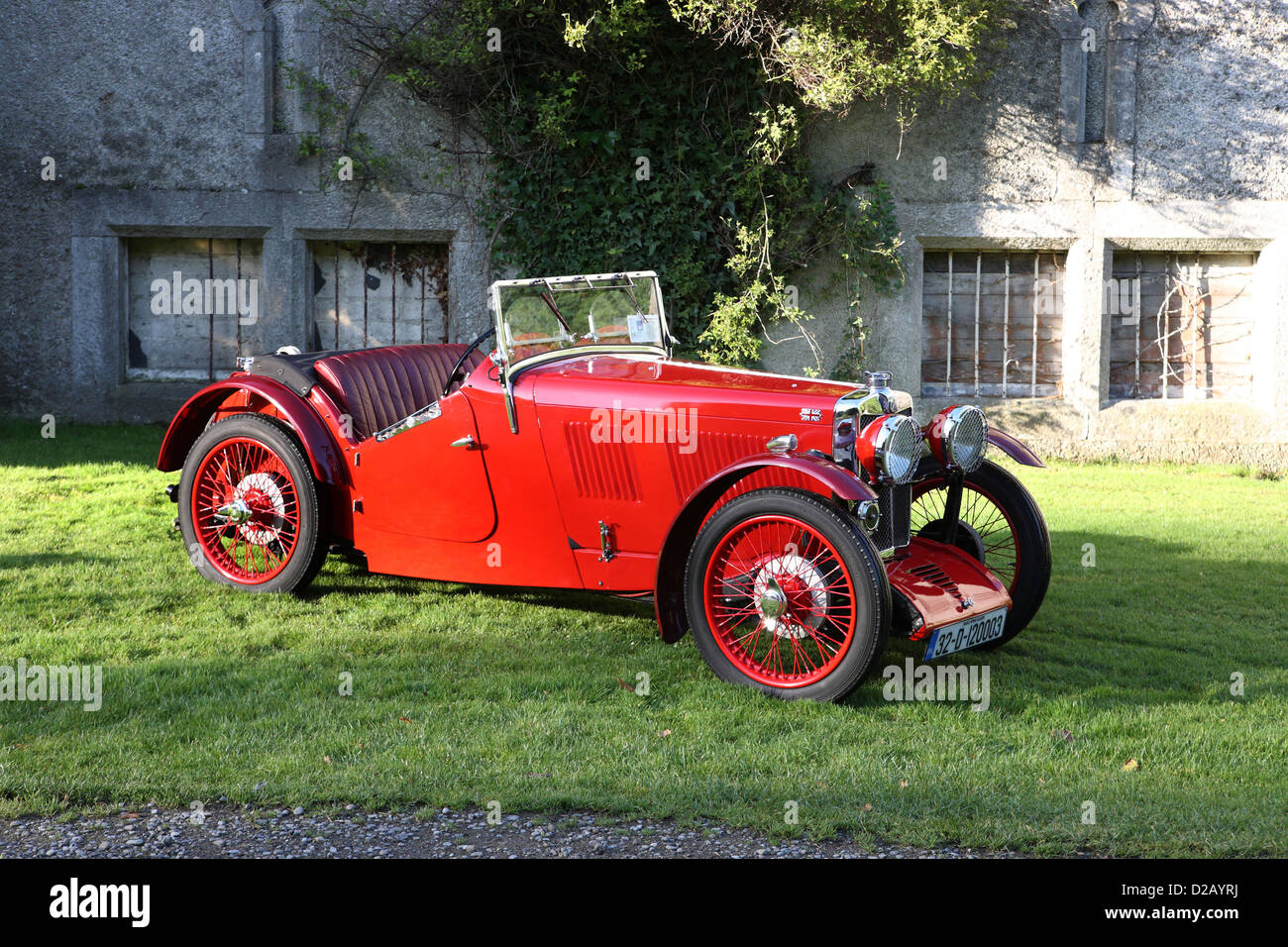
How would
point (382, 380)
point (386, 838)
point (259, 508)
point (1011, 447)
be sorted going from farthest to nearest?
point (382, 380)
point (259, 508)
point (1011, 447)
point (386, 838)

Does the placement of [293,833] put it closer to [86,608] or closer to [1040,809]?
[1040,809]

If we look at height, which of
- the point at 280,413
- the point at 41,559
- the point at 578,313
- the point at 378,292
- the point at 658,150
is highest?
the point at 658,150

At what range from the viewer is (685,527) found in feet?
14.7

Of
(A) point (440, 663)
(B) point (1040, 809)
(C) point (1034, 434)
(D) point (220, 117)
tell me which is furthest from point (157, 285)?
(B) point (1040, 809)

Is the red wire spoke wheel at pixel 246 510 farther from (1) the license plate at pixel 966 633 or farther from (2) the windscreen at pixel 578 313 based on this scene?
(1) the license plate at pixel 966 633

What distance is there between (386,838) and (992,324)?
8.77m

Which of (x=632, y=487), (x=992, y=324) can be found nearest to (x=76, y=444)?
(x=632, y=487)

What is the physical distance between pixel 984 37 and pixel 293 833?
9.39m

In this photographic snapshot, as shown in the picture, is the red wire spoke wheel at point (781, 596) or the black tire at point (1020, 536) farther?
the black tire at point (1020, 536)

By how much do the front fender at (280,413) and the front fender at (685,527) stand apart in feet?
6.16

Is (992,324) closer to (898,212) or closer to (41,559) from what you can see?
(898,212)

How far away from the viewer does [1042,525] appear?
4.88 meters

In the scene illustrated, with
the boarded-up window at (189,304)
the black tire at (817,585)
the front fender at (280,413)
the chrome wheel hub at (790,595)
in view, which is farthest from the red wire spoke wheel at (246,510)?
the boarded-up window at (189,304)

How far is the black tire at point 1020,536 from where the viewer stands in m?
4.81
